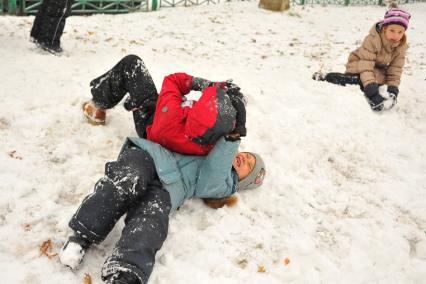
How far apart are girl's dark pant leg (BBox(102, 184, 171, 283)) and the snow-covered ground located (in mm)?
235

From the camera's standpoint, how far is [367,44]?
17.4 ft

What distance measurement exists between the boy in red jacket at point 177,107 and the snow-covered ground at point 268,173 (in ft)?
1.49

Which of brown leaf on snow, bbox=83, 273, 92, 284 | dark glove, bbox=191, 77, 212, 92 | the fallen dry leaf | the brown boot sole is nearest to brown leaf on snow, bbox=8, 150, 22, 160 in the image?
the brown boot sole

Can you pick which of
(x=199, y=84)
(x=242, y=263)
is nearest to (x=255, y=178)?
(x=242, y=263)

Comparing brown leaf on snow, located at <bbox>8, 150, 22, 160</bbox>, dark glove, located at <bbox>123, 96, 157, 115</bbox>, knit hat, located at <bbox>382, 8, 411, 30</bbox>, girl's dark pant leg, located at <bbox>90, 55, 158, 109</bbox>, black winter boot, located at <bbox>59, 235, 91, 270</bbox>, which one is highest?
knit hat, located at <bbox>382, 8, 411, 30</bbox>

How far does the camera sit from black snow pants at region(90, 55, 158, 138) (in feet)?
10.5

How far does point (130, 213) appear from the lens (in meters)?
2.50

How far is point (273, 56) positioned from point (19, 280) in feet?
17.9

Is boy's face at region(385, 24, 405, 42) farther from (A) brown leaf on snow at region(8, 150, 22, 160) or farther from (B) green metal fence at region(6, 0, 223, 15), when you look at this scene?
(B) green metal fence at region(6, 0, 223, 15)

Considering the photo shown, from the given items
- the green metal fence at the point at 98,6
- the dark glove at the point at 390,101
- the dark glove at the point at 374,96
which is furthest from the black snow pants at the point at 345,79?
the green metal fence at the point at 98,6

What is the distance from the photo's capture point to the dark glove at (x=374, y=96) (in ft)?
16.0

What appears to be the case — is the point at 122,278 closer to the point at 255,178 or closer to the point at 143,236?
the point at 143,236

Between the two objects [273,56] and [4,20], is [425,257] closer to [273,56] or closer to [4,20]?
[273,56]

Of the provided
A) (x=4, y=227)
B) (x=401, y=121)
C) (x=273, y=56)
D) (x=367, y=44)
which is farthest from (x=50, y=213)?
(x=273, y=56)
